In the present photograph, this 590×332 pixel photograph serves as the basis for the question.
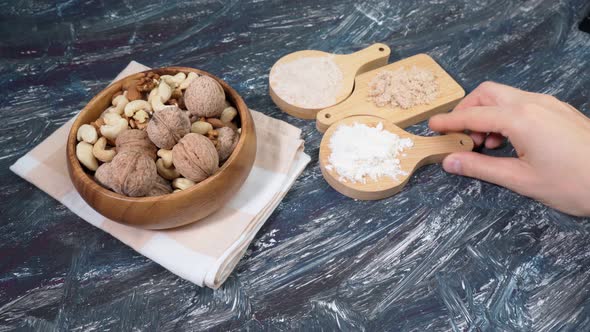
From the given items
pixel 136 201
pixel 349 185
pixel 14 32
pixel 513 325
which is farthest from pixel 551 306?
pixel 14 32

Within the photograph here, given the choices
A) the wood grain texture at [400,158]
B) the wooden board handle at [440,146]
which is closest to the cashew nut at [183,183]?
the wood grain texture at [400,158]

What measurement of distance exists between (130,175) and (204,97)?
0.51 feet

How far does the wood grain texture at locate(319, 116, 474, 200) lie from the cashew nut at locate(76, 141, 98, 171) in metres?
0.33

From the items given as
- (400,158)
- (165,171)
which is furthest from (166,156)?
(400,158)

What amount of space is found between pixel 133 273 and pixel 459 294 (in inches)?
17.7

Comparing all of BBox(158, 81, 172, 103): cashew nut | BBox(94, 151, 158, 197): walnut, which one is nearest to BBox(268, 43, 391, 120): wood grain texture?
BBox(158, 81, 172, 103): cashew nut

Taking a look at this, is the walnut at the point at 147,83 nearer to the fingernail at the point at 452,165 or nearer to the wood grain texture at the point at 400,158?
the wood grain texture at the point at 400,158

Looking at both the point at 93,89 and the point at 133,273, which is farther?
the point at 93,89

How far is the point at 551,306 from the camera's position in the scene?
0.63 metres

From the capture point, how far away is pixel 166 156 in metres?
0.63

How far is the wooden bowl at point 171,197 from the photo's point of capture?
0.57 m

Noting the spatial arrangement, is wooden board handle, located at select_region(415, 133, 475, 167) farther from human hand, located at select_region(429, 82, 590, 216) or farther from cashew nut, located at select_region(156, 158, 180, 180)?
cashew nut, located at select_region(156, 158, 180, 180)

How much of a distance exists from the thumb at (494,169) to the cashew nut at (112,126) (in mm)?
492

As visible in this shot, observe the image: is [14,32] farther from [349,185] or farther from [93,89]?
[349,185]
